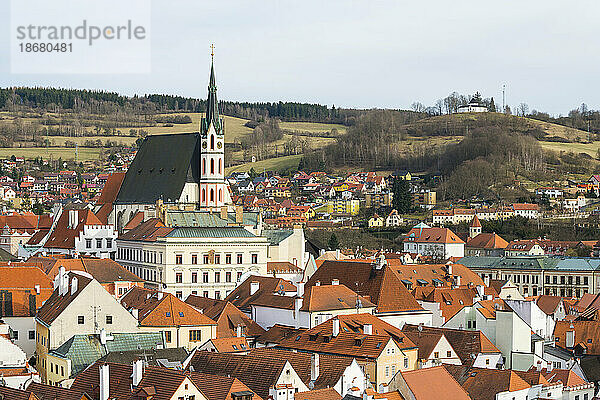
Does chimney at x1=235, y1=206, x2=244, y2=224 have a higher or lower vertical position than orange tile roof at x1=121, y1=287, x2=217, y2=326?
higher

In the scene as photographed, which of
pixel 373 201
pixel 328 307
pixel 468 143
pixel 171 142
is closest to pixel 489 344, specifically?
pixel 328 307

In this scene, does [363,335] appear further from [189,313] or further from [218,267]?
[218,267]

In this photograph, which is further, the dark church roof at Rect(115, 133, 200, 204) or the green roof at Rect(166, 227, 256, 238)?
the dark church roof at Rect(115, 133, 200, 204)

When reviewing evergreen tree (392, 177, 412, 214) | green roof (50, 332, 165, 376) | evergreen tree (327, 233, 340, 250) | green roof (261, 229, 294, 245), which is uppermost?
green roof (50, 332, 165, 376)

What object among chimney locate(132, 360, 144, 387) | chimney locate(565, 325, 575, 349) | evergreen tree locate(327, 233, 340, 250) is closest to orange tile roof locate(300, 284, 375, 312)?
chimney locate(565, 325, 575, 349)

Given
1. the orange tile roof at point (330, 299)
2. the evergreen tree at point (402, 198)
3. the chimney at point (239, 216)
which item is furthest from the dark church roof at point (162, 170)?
the evergreen tree at point (402, 198)

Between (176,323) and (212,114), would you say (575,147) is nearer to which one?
(212,114)

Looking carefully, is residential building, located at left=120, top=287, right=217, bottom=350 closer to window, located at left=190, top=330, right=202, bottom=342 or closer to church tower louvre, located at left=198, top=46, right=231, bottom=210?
window, located at left=190, top=330, right=202, bottom=342

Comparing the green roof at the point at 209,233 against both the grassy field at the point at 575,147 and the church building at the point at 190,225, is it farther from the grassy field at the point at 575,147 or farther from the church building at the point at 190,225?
the grassy field at the point at 575,147
